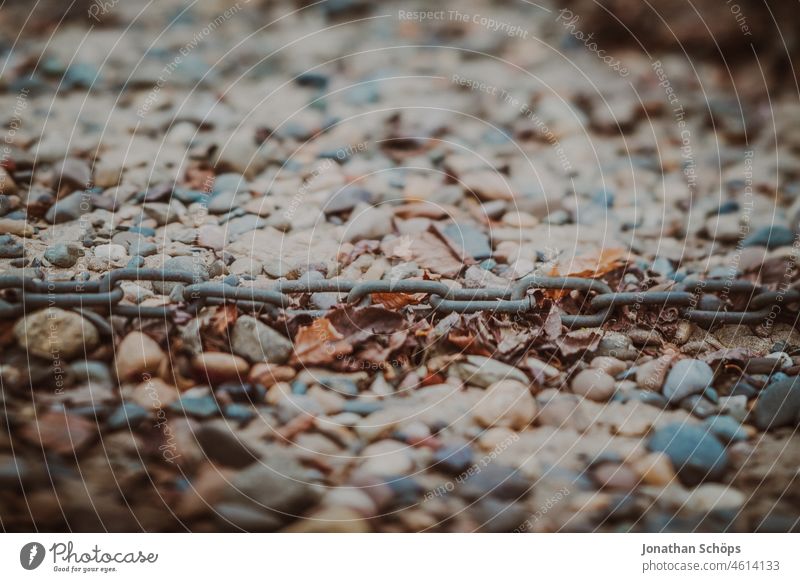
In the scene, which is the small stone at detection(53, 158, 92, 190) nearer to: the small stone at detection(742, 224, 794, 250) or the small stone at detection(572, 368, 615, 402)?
the small stone at detection(572, 368, 615, 402)

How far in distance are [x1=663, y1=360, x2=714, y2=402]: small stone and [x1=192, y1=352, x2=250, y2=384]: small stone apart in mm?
466

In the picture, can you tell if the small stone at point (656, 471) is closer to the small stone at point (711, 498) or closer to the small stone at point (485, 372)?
the small stone at point (711, 498)

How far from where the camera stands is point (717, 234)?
77 cm

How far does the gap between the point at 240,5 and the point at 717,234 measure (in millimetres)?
659

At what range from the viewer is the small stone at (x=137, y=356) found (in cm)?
66

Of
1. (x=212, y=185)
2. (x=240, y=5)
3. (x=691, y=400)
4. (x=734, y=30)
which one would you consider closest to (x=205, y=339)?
(x=212, y=185)

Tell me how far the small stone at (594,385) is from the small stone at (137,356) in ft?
1.48

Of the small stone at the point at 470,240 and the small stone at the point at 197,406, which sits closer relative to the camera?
the small stone at the point at 197,406

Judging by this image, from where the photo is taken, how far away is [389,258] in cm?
75

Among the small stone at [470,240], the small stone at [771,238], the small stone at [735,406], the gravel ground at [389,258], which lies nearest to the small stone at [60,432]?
the gravel ground at [389,258]

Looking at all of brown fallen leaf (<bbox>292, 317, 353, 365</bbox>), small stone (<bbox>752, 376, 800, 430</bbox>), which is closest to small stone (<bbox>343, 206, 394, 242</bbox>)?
brown fallen leaf (<bbox>292, 317, 353, 365</bbox>)

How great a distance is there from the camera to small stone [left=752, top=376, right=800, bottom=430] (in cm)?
68

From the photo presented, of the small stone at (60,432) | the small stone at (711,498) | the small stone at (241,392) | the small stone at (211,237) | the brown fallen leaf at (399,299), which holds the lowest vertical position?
the small stone at (711,498)

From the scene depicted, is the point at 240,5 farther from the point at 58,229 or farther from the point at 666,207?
the point at 666,207
